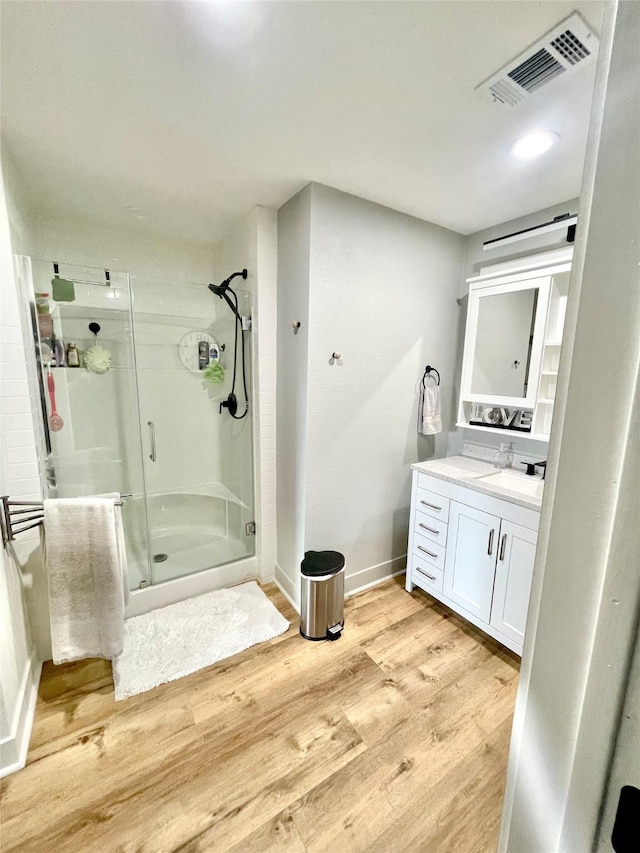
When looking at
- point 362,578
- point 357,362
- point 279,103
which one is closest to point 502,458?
point 357,362

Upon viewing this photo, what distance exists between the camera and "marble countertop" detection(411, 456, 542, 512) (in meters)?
1.73

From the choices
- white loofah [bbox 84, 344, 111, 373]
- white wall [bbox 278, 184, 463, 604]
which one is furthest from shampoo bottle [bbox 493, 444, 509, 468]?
white loofah [bbox 84, 344, 111, 373]

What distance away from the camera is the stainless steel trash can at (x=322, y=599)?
6.35ft

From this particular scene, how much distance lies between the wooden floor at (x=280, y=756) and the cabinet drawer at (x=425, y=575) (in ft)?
1.13

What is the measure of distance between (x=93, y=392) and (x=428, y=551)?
2.57 metres

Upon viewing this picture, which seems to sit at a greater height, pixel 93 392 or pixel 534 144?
pixel 534 144

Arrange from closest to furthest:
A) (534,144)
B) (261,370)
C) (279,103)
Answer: (279,103)
(534,144)
(261,370)

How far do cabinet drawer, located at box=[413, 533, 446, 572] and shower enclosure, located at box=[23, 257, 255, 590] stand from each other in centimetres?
120

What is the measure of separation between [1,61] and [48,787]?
2578 mm

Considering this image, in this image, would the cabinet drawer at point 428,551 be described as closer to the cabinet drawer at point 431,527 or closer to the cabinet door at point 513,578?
the cabinet drawer at point 431,527

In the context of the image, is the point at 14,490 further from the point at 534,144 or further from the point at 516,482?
the point at 534,144

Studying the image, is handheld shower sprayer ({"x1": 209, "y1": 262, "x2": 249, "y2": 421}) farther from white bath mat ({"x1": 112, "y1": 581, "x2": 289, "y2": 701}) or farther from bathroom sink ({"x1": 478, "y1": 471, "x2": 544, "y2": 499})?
bathroom sink ({"x1": 478, "y1": 471, "x2": 544, "y2": 499})

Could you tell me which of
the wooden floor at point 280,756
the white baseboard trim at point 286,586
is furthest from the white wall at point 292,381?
the wooden floor at point 280,756

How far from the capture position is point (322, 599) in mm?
1956
